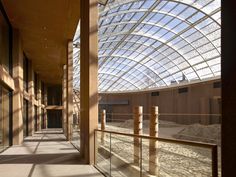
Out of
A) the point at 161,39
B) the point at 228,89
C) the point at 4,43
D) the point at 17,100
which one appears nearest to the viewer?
the point at 228,89

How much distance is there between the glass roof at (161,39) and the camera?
2319 cm

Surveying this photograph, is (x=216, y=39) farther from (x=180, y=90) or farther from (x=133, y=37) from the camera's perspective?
(x=133, y=37)

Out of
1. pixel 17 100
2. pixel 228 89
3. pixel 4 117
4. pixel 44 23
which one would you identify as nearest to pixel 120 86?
pixel 44 23

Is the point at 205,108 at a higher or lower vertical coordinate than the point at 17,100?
lower

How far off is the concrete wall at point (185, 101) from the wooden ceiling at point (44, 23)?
11.0 m

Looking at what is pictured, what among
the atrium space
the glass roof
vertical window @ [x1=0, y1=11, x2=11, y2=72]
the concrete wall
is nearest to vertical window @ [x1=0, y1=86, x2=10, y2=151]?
the atrium space

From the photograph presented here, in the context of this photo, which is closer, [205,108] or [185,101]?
[205,108]

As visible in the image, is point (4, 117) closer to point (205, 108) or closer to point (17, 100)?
point (17, 100)

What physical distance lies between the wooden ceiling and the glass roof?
4.50 meters

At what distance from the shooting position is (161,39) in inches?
1174

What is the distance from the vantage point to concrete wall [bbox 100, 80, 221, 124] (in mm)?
23188

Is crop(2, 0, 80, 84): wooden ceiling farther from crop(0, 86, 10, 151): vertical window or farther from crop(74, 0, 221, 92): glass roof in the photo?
crop(74, 0, 221, 92): glass roof

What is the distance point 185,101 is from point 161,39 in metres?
6.62

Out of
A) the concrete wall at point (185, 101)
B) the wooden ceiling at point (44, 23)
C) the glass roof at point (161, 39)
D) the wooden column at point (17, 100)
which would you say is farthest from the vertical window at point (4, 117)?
the concrete wall at point (185, 101)
